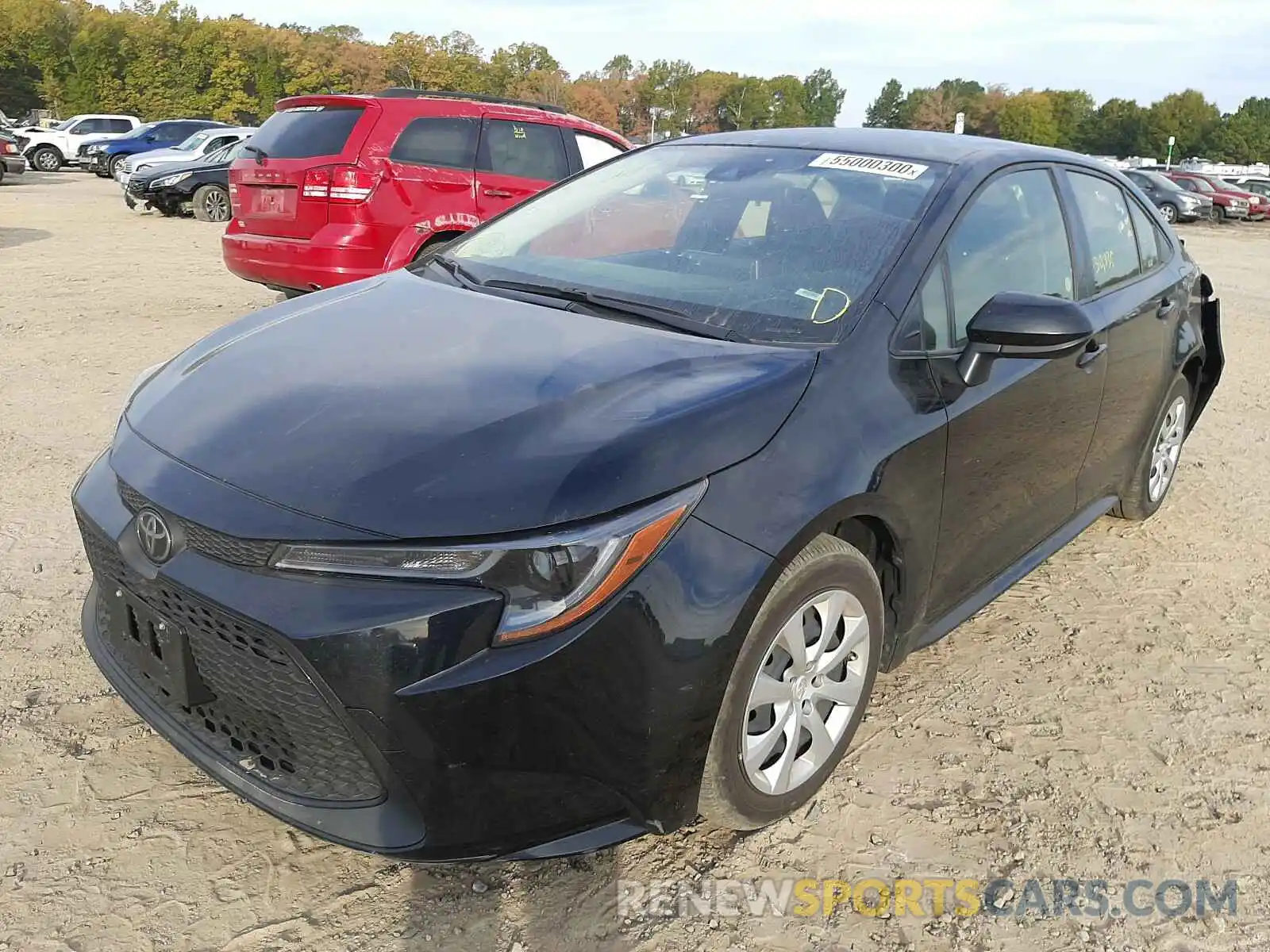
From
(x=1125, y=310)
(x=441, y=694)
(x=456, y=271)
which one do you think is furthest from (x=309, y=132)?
(x=441, y=694)

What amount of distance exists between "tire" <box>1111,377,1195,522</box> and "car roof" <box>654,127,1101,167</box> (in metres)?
1.21

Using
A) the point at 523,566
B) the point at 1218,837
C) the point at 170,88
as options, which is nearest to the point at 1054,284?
the point at 1218,837

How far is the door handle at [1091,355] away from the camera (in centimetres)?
340

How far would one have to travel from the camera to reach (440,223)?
7312mm

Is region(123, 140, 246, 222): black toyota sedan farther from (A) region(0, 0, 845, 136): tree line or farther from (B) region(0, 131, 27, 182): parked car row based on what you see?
(A) region(0, 0, 845, 136): tree line

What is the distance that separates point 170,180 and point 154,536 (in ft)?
54.6

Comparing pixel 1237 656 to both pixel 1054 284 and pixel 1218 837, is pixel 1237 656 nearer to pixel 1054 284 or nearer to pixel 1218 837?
pixel 1218 837

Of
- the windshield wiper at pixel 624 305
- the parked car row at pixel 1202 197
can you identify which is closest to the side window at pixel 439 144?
the windshield wiper at pixel 624 305

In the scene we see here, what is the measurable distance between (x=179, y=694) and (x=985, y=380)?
2.22 m

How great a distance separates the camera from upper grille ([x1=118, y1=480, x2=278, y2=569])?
201 cm

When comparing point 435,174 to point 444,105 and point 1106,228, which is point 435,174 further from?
point 1106,228

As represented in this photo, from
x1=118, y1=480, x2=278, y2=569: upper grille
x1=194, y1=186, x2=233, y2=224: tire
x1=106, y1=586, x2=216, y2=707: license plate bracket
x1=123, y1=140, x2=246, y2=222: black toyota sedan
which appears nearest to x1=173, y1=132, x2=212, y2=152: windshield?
x1=123, y1=140, x2=246, y2=222: black toyota sedan

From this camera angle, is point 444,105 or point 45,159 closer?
point 444,105

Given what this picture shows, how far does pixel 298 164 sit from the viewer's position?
7.21m
